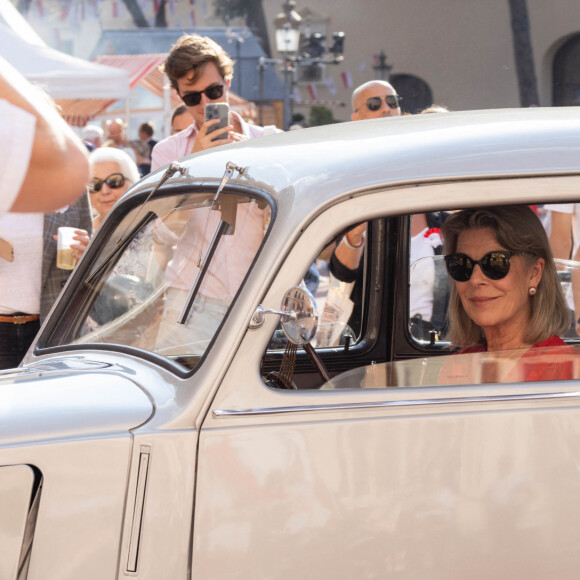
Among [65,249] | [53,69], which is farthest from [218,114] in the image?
[53,69]

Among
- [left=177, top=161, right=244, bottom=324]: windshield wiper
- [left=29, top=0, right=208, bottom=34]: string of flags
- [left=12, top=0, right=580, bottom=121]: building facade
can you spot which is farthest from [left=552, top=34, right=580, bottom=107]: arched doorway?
[left=177, top=161, right=244, bottom=324]: windshield wiper

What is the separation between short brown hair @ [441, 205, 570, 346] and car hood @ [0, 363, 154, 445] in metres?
1.02

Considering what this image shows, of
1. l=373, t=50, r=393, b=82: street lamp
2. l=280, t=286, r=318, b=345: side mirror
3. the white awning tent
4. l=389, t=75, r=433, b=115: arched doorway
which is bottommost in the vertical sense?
l=280, t=286, r=318, b=345: side mirror

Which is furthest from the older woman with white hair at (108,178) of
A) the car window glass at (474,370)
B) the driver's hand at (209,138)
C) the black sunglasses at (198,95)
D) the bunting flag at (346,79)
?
the bunting flag at (346,79)

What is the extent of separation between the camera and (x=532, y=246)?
2.66m

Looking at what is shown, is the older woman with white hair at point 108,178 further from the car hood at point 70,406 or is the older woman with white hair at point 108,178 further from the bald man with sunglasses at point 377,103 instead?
the car hood at point 70,406

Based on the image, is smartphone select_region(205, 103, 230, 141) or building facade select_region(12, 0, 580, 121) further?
building facade select_region(12, 0, 580, 121)

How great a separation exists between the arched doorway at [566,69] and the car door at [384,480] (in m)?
24.8

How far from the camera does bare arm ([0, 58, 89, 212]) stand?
1.20 metres

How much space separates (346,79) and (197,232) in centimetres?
2787

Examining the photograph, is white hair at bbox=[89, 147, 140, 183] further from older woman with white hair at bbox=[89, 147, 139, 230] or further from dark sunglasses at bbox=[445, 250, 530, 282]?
dark sunglasses at bbox=[445, 250, 530, 282]

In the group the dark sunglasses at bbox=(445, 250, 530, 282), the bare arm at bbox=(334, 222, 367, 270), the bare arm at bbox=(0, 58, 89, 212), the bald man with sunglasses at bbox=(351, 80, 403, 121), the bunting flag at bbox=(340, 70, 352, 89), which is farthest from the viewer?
the bunting flag at bbox=(340, 70, 352, 89)

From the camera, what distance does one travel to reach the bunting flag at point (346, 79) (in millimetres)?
29516

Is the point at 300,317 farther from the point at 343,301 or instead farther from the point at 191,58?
the point at 191,58
